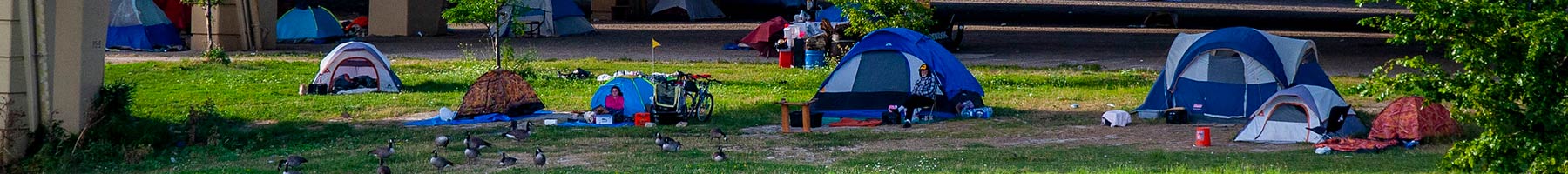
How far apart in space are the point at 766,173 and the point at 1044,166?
1.94 m

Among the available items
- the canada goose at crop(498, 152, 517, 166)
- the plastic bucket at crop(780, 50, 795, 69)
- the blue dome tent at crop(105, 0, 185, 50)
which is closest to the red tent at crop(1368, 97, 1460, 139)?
the canada goose at crop(498, 152, 517, 166)

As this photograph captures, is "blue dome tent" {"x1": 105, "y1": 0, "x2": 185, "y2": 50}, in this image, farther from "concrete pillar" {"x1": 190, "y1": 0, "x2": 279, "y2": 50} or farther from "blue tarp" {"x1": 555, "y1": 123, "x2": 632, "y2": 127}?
"blue tarp" {"x1": 555, "y1": 123, "x2": 632, "y2": 127}

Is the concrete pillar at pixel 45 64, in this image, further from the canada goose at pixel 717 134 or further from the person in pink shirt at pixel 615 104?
the canada goose at pixel 717 134

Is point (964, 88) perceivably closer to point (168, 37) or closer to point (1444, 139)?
point (1444, 139)

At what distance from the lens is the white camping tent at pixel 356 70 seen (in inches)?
770

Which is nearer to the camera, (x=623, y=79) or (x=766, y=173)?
(x=766, y=173)

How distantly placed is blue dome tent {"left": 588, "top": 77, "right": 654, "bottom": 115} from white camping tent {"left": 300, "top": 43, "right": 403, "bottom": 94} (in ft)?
13.6

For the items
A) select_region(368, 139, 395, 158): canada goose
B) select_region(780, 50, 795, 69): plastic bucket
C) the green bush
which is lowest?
select_region(368, 139, 395, 158): canada goose

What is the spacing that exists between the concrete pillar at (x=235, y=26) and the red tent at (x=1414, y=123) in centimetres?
1985

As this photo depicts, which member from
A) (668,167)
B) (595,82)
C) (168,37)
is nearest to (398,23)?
(168,37)

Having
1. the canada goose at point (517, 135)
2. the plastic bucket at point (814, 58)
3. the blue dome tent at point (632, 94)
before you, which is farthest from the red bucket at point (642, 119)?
the plastic bucket at point (814, 58)

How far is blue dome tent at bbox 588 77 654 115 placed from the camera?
16078 mm

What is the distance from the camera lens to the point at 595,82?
21250 mm

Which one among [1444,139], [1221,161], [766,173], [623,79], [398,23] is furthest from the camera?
[398,23]
